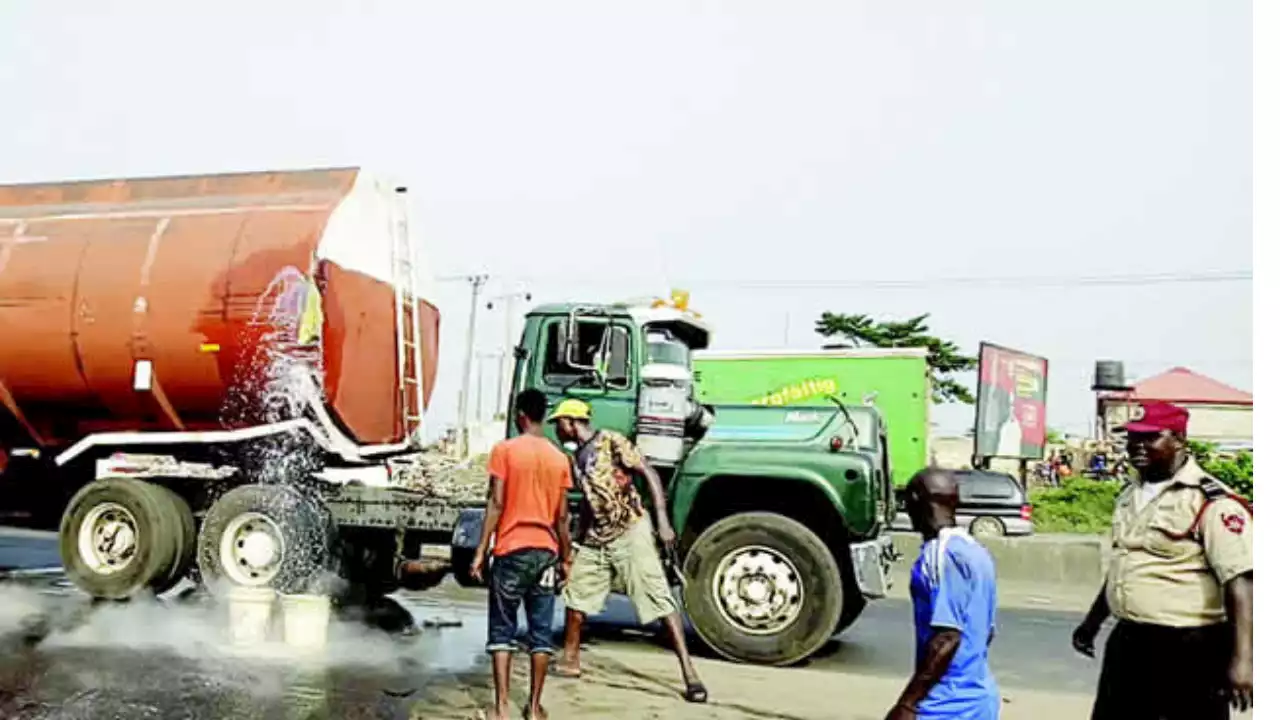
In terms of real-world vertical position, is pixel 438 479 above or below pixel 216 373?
below

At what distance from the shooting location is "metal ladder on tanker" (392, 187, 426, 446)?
11.0 m

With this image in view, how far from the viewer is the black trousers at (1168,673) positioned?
15.5 feet

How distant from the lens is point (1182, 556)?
4.79 metres

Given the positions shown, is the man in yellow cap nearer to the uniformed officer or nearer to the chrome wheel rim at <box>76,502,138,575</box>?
the uniformed officer

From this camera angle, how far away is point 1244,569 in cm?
456

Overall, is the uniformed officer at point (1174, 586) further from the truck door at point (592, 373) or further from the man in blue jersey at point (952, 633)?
the truck door at point (592, 373)

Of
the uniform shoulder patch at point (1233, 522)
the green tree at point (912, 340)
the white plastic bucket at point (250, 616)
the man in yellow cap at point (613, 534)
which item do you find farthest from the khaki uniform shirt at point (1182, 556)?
the green tree at point (912, 340)

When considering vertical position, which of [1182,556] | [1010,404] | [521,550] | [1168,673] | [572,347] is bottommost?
[1168,673]

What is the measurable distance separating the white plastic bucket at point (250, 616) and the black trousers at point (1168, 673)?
6.04m

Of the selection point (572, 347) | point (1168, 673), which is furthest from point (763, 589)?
point (1168, 673)

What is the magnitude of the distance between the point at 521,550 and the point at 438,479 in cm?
474

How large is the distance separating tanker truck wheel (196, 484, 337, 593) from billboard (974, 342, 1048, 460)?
16.7 meters

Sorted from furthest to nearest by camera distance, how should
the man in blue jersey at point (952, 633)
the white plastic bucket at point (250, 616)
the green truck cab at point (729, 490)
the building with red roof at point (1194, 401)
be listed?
the building with red roof at point (1194, 401) → the green truck cab at point (729, 490) → the white plastic bucket at point (250, 616) → the man in blue jersey at point (952, 633)

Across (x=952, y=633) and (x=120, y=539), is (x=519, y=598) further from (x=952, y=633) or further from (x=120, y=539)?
(x=120, y=539)
